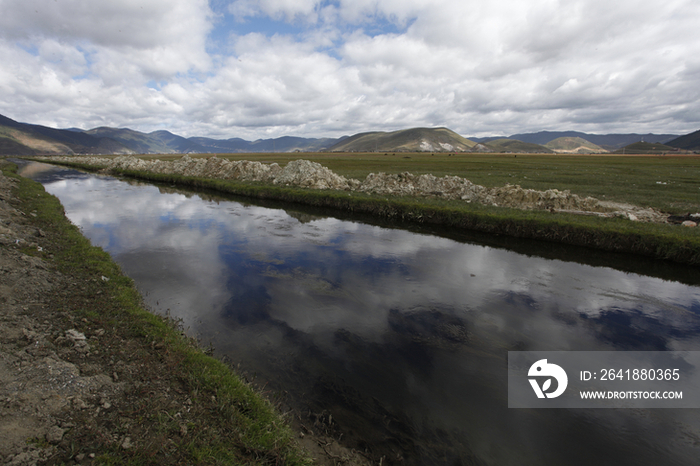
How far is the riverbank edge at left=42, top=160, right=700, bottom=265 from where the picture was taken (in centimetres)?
1717

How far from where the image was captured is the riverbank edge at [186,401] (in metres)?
4.65

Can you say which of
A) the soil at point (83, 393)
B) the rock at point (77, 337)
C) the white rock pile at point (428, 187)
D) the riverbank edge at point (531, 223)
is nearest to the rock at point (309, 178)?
the white rock pile at point (428, 187)

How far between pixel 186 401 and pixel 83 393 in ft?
5.45

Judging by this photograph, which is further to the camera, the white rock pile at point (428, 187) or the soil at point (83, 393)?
the white rock pile at point (428, 187)

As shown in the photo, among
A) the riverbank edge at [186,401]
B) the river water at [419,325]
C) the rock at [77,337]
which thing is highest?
the rock at [77,337]

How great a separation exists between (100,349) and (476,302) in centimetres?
1236

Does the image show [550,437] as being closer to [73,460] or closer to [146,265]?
[73,460]

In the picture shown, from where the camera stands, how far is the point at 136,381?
6.02 meters

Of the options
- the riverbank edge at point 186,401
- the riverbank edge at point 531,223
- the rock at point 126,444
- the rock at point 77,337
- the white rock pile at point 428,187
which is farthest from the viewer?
the white rock pile at point 428,187

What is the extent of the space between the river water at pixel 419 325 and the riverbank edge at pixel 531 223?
1.11 metres

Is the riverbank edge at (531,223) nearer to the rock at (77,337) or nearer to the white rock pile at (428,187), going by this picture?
the white rock pile at (428,187)

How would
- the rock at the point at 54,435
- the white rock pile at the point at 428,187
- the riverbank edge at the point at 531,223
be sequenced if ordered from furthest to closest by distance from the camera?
1. the white rock pile at the point at 428,187
2. the riverbank edge at the point at 531,223
3. the rock at the point at 54,435

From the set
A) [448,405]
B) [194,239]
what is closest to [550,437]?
[448,405]

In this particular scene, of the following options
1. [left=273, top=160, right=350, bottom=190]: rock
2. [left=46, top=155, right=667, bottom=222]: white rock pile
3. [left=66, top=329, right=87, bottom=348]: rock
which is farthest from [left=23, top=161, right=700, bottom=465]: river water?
[left=273, top=160, right=350, bottom=190]: rock
